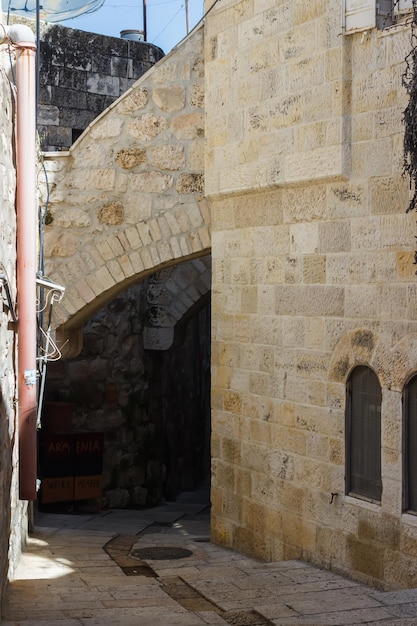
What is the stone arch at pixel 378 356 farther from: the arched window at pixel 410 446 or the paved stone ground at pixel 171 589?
the paved stone ground at pixel 171 589

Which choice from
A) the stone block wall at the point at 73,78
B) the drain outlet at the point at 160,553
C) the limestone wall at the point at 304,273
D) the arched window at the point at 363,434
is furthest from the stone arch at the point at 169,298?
the arched window at the point at 363,434

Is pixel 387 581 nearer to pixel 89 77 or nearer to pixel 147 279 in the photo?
pixel 147 279

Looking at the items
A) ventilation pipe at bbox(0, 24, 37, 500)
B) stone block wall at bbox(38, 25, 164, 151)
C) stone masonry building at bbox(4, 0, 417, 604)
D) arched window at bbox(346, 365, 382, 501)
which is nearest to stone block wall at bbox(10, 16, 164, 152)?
stone block wall at bbox(38, 25, 164, 151)

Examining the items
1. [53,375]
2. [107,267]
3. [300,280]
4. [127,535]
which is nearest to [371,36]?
[300,280]

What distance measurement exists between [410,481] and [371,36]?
2.74 meters

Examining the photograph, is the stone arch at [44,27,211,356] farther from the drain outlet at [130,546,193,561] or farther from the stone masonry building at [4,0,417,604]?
the drain outlet at [130,546,193,561]

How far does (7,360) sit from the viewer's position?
17.9 feet

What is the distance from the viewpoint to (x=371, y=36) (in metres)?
5.95

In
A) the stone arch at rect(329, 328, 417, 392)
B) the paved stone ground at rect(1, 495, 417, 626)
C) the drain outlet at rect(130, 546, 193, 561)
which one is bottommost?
the drain outlet at rect(130, 546, 193, 561)

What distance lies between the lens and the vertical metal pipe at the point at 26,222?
19.8 ft

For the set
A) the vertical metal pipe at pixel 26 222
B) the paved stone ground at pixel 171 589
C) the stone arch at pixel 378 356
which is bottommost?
the paved stone ground at pixel 171 589

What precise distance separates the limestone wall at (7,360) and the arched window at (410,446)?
232 cm

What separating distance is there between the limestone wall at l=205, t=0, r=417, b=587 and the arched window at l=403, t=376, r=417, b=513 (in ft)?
0.14

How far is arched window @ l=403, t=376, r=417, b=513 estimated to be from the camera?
5.67 metres
